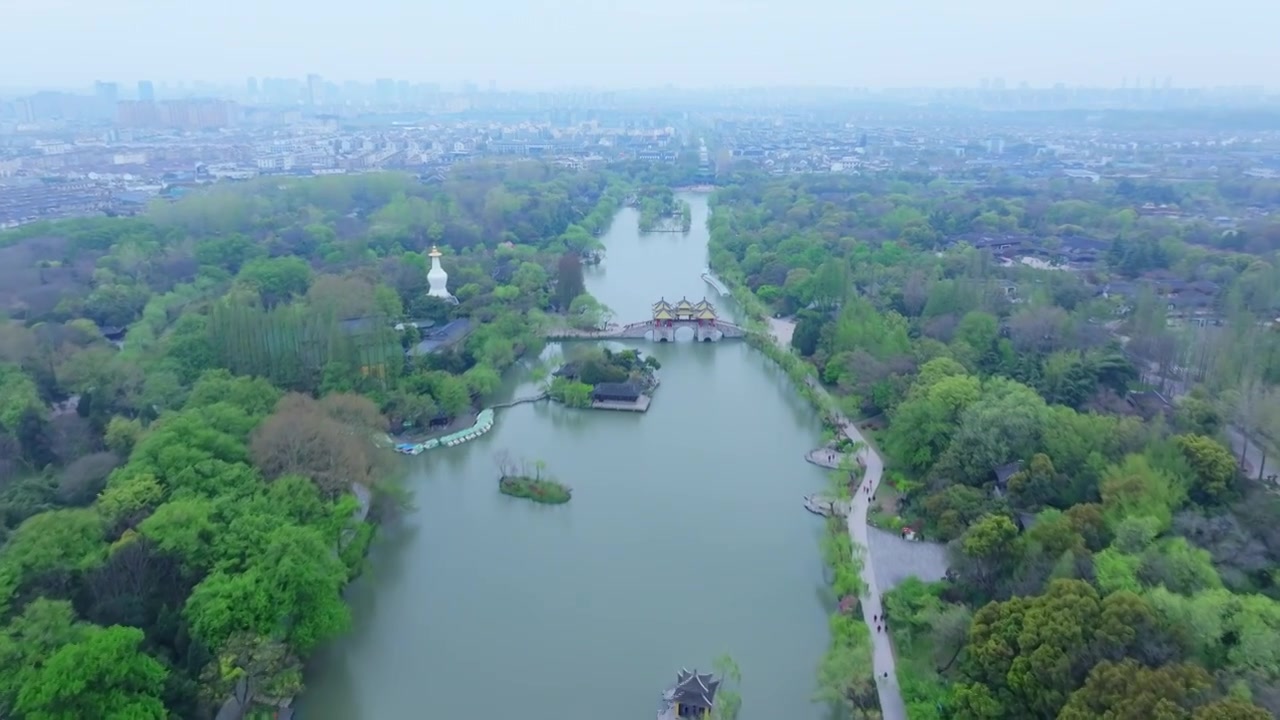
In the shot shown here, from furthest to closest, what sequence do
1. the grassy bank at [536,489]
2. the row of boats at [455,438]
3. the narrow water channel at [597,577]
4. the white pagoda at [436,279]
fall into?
the white pagoda at [436,279]
the row of boats at [455,438]
the grassy bank at [536,489]
the narrow water channel at [597,577]

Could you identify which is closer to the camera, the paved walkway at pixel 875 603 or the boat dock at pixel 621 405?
the paved walkway at pixel 875 603

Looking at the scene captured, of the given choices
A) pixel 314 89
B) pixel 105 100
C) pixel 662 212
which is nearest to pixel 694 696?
pixel 662 212

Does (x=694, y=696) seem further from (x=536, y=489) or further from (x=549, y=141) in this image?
(x=549, y=141)

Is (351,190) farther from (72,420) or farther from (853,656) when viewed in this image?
(853,656)

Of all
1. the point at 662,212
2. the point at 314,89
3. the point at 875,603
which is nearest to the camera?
the point at 875,603

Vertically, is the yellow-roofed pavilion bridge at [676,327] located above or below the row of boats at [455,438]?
above

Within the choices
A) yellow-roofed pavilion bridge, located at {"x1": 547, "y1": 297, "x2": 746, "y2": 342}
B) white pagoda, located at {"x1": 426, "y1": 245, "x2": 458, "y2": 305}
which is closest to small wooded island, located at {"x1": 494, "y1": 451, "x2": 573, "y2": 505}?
yellow-roofed pavilion bridge, located at {"x1": 547, "y1": 297, "x2": 746, "y2": 342}

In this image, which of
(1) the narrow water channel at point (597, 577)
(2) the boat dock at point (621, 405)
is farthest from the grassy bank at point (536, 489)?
(2) the boat dock at point (621, 405)

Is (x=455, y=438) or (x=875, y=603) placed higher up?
(x=875, y=603)

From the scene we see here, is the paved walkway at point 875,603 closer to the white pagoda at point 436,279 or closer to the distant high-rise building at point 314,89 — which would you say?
the white pagoda at point 436,279
